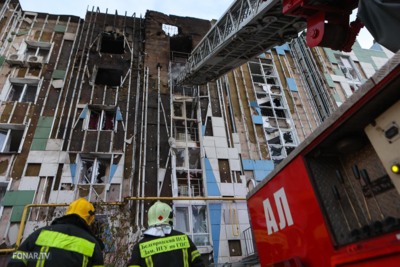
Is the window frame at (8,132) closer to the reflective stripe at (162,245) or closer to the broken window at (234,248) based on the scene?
the broken window at (234,248)

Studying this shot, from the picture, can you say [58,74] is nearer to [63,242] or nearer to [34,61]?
[34,61]

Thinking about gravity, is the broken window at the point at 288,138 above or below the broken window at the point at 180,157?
above

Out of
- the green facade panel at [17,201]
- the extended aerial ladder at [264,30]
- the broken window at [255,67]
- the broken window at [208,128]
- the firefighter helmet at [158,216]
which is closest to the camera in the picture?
the firefighter helmet at [158,216]

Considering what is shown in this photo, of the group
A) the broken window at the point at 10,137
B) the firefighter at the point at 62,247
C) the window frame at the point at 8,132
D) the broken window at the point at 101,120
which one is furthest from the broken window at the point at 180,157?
the firefighter at the point at 62,247

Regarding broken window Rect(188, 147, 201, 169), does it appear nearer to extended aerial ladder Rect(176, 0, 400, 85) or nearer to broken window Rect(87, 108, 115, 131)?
extended aerial ladder Rect(176, 0, 400, 85)

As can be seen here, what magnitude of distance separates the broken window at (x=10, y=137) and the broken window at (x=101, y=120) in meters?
2.80

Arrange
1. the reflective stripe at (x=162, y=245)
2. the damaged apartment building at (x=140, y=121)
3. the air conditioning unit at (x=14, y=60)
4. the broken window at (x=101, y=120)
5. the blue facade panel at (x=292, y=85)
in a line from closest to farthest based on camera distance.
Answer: the reflective stripe at (x=162, y=245)
the damaged apartment building at (x=140, y=121)
the broken window at (x=101, y=120)
the air conditioning unit at (x=14, y=60)
the blue facade panel at (x=292, y=85)

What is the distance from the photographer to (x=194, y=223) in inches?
438

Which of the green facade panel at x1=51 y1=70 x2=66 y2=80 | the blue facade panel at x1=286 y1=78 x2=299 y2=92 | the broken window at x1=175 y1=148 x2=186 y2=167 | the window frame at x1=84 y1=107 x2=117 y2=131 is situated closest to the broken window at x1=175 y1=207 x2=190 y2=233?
the broken window at x1=175 y1=148 x2=186 y2=167

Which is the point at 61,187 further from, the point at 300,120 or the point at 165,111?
the point at 300,120

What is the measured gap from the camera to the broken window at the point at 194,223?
1076 centimetres

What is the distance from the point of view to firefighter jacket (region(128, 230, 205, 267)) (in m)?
3.35

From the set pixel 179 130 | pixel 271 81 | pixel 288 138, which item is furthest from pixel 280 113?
pixel 179 130

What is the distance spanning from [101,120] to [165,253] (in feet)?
35.9
